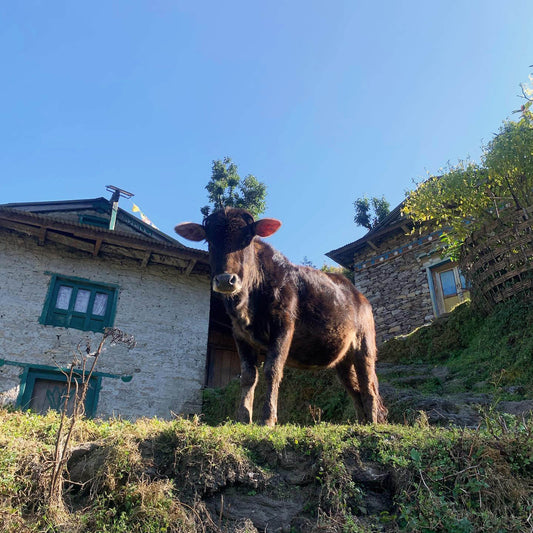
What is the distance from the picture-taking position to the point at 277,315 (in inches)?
229

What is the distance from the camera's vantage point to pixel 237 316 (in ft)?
18.9

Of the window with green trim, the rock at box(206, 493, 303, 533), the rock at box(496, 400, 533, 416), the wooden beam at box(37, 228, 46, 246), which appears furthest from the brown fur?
the window with green trim

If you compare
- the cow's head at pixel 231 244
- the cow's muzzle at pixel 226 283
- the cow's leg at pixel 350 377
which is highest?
the cow's head at pixel 231 244

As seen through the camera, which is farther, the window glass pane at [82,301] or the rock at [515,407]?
the window glass pane at [82,301]

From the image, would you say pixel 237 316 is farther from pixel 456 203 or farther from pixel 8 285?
pixel 8 285

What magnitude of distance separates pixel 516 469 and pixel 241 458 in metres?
1.98

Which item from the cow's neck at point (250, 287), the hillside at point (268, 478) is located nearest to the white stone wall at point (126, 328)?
the cow's neck at point (250, 287)

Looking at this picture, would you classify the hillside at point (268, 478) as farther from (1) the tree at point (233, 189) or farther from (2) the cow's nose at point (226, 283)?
(1) the tree at point (233, 189)

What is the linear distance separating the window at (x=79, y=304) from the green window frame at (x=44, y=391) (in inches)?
52.6

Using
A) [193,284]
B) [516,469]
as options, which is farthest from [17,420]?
[193,284]

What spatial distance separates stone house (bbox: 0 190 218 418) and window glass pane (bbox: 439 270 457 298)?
7313mm

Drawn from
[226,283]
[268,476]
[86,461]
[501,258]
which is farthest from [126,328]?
[268,476]

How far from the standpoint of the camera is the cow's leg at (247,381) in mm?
5523

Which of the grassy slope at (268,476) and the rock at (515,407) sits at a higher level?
the rock at (515,407)
